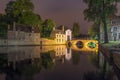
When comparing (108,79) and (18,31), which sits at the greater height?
(18,31)

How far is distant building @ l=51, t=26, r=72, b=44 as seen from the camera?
136000mm

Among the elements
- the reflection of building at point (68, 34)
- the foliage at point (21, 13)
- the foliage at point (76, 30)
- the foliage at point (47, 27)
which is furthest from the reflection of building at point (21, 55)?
the foliage at point (76, 30)

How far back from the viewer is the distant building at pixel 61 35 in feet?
446

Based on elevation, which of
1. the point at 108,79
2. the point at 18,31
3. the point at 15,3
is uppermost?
the point at 15,3

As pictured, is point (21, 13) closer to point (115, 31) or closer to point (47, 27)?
point (47, 27)

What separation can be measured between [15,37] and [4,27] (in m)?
5.76

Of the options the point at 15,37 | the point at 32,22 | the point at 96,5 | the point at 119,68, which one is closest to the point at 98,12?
the point at 96,5

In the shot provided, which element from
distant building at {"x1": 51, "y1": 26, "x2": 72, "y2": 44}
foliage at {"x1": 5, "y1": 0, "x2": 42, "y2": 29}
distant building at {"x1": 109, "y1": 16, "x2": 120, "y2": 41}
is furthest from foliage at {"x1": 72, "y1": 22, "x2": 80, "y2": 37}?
foliage at {"x1": 5, "y1": 0, "x2": 42, "y2": 29}

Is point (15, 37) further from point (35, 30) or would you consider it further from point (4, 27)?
point (35, 30)

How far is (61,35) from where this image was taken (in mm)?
147375

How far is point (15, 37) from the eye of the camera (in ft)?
289

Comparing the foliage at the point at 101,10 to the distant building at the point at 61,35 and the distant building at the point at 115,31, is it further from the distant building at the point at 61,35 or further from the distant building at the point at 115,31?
the distant building at the point at 61,35

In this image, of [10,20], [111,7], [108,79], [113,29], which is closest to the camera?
[108,79]

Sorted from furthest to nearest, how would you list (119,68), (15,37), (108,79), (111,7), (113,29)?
1. (113,29)
2. (15,37)
3. (111,7)
4. (119,68)
5. (108,79)
